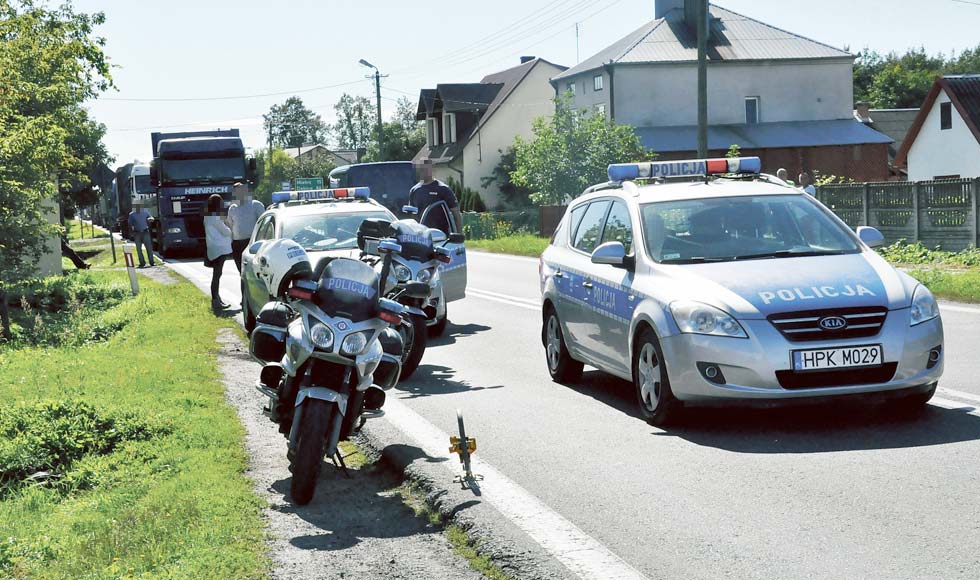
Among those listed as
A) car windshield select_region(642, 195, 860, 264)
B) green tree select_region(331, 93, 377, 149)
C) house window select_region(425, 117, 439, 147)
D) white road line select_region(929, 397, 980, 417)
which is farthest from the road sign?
green tree select_region(331, 93, 377, 149)

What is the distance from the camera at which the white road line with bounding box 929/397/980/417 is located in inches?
318

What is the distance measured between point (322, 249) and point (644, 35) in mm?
47069

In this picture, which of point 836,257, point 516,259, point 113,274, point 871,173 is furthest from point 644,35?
point 836,257

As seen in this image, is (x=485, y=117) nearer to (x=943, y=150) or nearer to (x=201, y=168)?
(x=943, y=150)

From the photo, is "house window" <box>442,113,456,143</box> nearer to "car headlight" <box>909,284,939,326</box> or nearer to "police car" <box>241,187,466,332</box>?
"police car" <box>241,187,466,332</box>

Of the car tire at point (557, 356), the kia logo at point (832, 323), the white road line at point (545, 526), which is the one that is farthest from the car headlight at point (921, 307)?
the car tire at point (557, 356)

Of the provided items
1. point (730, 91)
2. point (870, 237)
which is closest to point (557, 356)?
point (870, 237)

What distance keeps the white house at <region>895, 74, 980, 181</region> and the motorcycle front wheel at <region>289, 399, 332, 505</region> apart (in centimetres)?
4784

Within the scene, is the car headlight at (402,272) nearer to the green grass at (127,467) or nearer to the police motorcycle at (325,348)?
the green grass at (127,467)

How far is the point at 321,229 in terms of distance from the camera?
559 inches

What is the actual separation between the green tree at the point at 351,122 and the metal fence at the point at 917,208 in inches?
5088

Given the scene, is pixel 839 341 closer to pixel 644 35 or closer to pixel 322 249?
pixel 322 249

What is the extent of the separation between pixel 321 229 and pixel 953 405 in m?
7.83

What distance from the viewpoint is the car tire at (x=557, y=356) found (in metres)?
10.3
